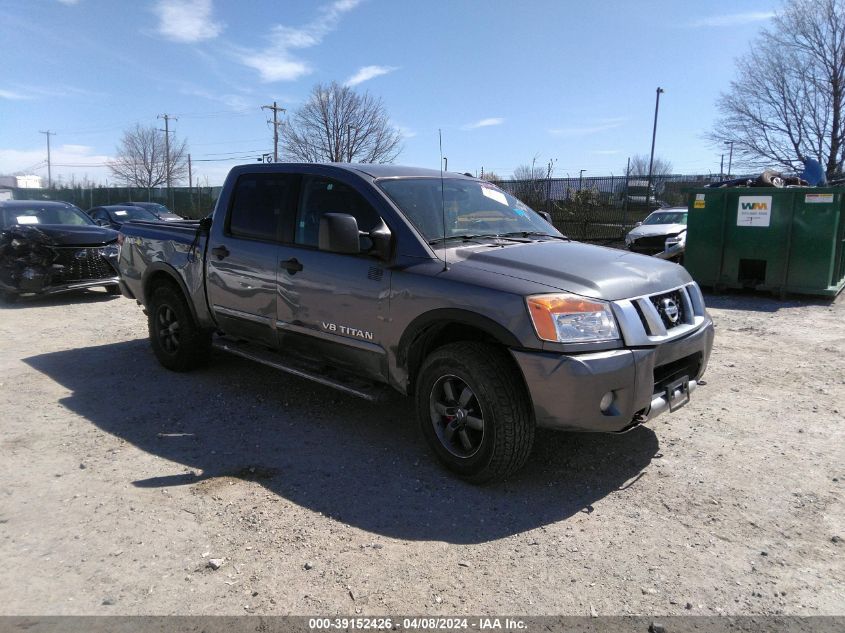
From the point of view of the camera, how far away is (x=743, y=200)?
10.2 metres

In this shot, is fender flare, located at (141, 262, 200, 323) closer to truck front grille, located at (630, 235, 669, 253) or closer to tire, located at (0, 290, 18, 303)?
tire, located at (0, 290, 18, 303)

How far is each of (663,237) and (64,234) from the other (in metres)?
12.0

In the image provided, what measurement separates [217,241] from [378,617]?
3658mm

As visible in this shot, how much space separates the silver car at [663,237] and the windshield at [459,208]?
903 centimetres

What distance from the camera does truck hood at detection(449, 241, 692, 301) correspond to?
3.38 metres

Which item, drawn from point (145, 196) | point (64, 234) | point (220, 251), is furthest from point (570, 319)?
point (145, 196)

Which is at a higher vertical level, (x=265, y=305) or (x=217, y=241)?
(x=217, y=241)

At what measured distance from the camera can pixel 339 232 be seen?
12.3ft

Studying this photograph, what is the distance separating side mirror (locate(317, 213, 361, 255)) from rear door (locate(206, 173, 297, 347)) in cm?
99

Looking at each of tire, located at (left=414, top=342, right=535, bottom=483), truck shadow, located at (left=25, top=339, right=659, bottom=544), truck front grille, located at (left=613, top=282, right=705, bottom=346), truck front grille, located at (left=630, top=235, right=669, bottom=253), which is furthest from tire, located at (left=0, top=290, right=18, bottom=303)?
truck front grille, located at (left=630, top=235, right=669, bottom=253)

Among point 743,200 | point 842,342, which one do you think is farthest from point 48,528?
point 743,200

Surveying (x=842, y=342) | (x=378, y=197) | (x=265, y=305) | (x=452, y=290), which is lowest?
(x=842, y=342)

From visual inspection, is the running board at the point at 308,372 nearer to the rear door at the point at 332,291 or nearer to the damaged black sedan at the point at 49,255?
the rear door at the point at 332,291

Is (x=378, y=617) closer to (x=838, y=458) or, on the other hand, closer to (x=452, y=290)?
(x=452, y=290)
